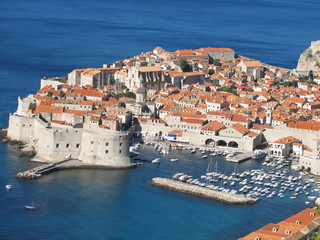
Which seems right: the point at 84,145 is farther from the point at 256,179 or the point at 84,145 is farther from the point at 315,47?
the point at 315,47

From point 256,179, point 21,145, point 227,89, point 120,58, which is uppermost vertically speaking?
point 120,58

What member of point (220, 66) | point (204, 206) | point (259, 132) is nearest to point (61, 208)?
point (204, 206)

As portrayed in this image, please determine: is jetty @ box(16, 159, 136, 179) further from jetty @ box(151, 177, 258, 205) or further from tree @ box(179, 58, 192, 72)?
tree @ box(179, 58, 192, 72)

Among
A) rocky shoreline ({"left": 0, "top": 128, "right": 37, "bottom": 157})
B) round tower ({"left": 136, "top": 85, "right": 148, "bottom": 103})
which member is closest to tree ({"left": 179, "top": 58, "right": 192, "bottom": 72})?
round tower ({"left": 136, "top": 85, "right": 148, "bottom": 103})

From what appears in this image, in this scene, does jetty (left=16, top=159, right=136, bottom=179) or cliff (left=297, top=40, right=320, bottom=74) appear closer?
jetty (left=16, top=159, right=136, bottom=179)

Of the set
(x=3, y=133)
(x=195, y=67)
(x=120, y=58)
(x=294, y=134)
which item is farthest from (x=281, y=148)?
(x=120, y=58)

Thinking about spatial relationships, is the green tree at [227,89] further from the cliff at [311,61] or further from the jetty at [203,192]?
the jetty at [203,192]

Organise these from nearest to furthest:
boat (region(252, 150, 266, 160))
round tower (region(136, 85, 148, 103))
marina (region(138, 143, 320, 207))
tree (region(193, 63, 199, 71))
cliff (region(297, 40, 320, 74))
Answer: marina (region(138, 143, 320, 207)) < boat (region(252, 150, 266, 160)) < round tower (region(136, 85, 148, 103)) < tree (region(193, 63, 199, 71)) < cliff (region(297, 40, 320, 74))
